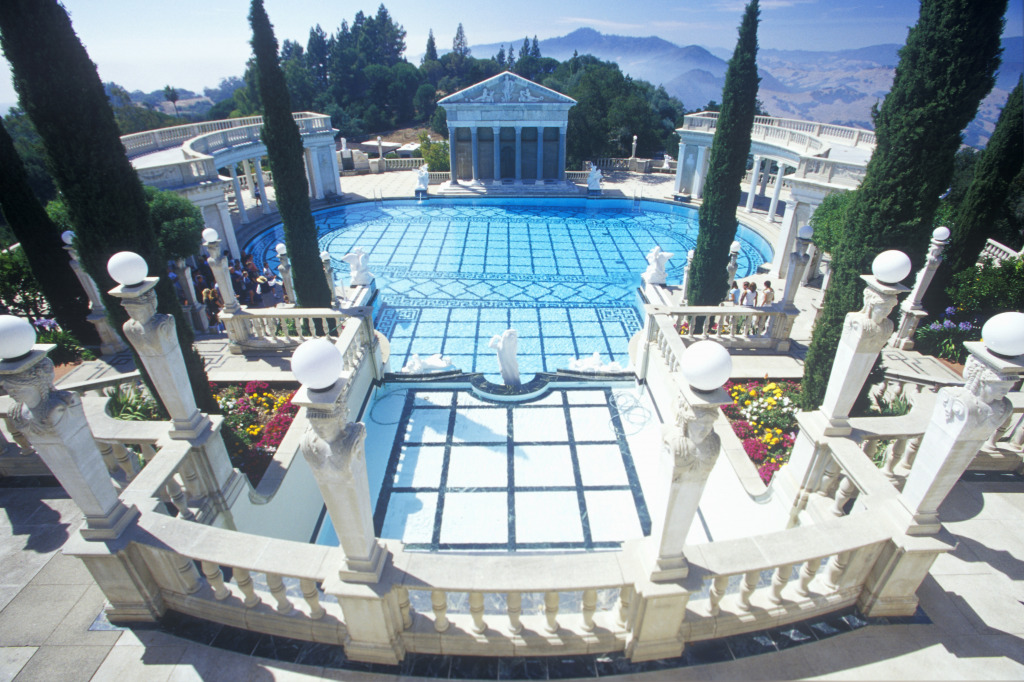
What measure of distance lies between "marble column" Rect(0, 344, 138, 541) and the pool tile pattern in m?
3.82

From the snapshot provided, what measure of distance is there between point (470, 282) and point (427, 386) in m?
9.55

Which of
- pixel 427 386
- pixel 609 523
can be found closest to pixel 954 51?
pixel 609 523

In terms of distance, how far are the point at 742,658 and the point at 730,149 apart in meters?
12.6

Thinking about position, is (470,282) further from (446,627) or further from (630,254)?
(446,627)

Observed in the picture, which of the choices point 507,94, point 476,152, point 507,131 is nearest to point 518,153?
point 507,131

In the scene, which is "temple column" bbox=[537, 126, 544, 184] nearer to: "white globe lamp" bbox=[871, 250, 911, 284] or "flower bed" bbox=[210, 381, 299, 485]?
"flower bed" bbox=[210, 381, 299, 485]

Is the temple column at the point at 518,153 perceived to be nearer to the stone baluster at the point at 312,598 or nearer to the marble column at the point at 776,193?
the marble column at the point at 776,193

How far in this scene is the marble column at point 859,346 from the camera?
18.4 ft

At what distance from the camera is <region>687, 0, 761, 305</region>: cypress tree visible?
44.4ft

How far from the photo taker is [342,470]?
13.5 feet

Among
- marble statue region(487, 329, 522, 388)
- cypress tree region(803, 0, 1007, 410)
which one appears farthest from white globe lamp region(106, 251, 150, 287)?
cypress tree region(803, 0, 1007, 410)

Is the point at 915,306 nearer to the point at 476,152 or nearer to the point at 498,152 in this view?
the point at 498,152

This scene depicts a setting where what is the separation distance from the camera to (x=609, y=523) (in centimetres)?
822

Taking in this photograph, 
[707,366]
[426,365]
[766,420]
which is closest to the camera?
[707,366]
